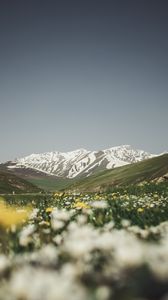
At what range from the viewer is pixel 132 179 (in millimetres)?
130375

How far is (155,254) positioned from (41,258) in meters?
1.59

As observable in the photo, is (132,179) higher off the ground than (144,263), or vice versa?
(132,179)

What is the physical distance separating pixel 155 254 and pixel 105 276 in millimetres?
584

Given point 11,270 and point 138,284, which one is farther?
point 11,270

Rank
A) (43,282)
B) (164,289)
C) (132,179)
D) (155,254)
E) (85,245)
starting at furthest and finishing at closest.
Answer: (132,179)
(85,245)
(155,254)
(164,289)
(43,282)

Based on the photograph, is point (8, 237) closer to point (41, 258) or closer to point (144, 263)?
point (41, 258)

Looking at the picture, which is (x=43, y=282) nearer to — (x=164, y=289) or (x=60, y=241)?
(x=164, y=289)

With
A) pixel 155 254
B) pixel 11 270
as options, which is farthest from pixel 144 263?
pixel 11 270

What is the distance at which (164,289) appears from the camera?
358 cm

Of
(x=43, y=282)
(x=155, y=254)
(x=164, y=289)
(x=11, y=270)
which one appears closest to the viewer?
(x=43, y=282)

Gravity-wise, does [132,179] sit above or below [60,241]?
above

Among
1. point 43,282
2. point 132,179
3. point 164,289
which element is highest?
point 132,179

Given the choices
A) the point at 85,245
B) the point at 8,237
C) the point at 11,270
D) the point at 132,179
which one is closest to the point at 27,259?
the point at 11,270

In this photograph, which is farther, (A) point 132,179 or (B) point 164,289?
(A) point 132,179
